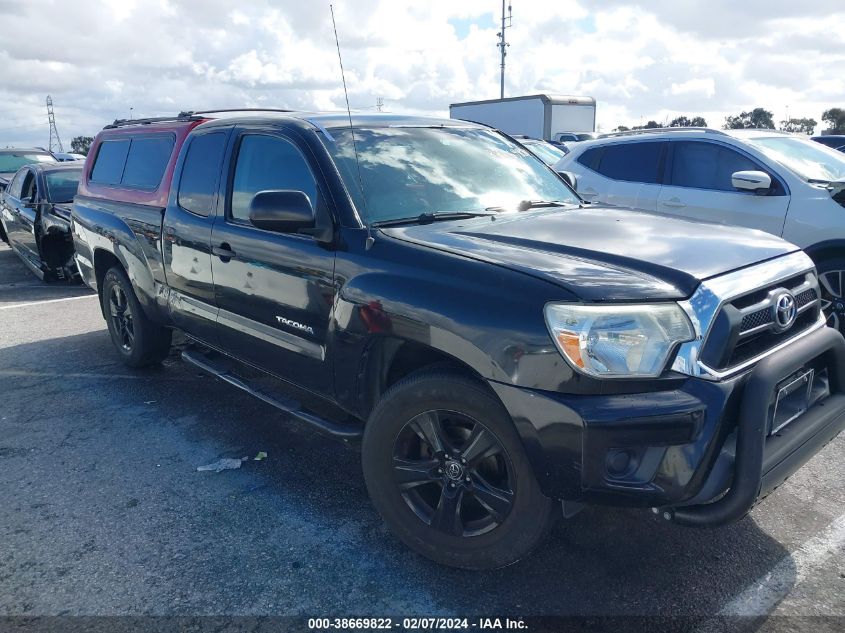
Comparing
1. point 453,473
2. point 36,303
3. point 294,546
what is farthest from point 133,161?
point 36,303

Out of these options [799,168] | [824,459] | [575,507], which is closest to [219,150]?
[575,507]

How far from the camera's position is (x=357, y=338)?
3047mm

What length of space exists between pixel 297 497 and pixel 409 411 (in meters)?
1.08

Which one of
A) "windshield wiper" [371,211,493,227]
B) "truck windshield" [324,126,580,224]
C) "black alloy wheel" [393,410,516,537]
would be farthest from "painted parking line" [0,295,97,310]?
"black alloy wheel" [393,410,516,537]

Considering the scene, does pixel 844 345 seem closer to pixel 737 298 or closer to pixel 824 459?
pixel 737 298

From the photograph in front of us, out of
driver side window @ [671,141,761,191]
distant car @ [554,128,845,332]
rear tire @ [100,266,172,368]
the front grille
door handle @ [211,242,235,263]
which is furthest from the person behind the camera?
driver side window @ [671,141,761,191]

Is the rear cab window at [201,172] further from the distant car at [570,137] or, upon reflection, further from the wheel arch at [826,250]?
the distant car at [570,137]

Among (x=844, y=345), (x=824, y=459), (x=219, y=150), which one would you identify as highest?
(x=219, y=150)

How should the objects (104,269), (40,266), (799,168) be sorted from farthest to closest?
(40,266)
(799,168)
(104,269)

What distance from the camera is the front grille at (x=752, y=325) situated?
2.42 m

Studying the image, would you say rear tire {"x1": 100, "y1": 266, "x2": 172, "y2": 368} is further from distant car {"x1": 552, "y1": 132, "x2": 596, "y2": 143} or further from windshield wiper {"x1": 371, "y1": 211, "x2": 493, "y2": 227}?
distant car {"x1": 552, "y1": 132, "x2": 596, "y2": 143}

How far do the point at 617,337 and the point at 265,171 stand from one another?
89.0 inches

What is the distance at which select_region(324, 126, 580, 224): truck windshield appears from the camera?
3328 mm

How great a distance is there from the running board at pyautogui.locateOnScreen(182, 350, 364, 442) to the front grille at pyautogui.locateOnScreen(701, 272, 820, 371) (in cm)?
157
